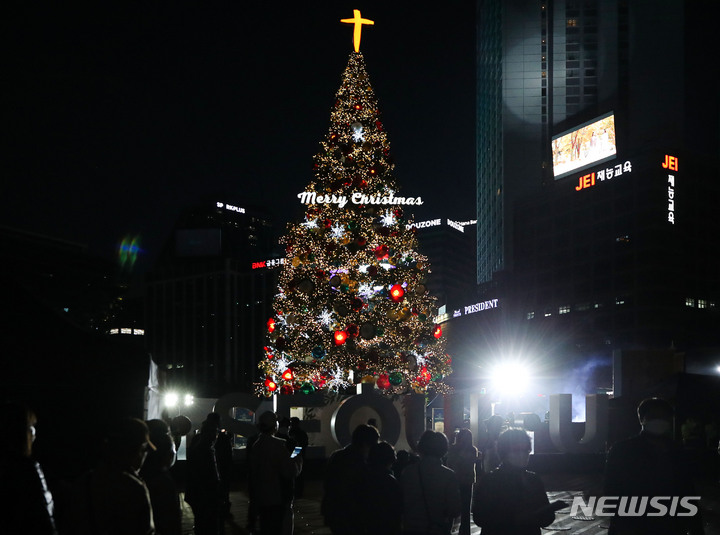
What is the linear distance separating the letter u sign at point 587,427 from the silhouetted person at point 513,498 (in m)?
19.9

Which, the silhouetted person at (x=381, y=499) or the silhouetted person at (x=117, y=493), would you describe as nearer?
the silhouetted person at (x=117, y=493)

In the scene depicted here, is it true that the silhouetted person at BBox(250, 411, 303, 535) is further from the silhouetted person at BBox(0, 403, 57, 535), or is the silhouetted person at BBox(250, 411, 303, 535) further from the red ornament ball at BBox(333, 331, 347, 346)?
the red ornament ball at BBox(333, 331, 347, 346)

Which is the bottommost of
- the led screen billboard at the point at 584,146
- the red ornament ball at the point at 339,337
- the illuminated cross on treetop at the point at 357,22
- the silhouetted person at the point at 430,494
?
the silhouetted person at the point at 430,494

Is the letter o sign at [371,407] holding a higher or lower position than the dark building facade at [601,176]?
lower

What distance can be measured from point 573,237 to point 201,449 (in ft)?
355

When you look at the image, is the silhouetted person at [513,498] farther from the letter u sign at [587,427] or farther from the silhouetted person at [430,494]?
the letter u sign at [587,427]

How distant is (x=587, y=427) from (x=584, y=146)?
86289 millimetres

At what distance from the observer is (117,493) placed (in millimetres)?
4371

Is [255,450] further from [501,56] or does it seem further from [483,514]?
[501,56]

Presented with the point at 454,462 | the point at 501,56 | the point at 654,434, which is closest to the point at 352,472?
the point at 654,434

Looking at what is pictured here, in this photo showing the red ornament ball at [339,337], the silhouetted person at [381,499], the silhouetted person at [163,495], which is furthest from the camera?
the red ornament ball at [339,337]

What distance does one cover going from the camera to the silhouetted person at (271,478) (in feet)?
30.2

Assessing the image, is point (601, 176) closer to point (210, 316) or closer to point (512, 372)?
point (512, 372)

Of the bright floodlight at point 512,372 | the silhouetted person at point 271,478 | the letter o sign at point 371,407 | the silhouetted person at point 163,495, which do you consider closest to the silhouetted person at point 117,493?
the silhouetted person at point 163,495
